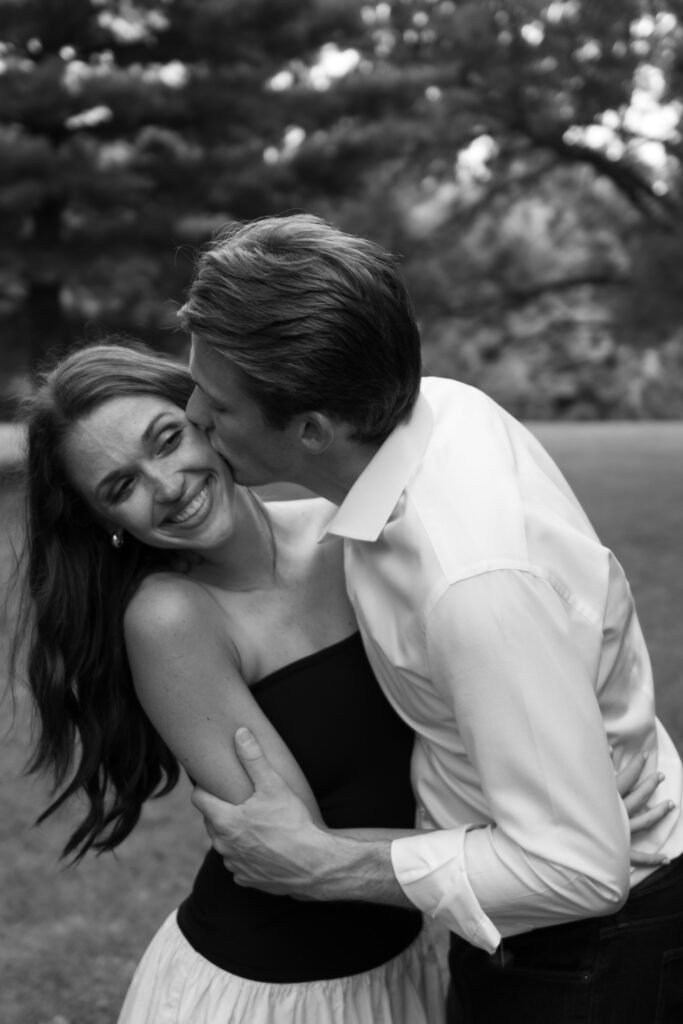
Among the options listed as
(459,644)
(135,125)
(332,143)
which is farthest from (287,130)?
(459,644)

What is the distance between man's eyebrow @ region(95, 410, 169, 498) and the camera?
7.34 feet

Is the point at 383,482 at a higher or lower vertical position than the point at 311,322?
lower

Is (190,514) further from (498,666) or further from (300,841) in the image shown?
(498,666)

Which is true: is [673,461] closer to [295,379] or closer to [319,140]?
[319,140]

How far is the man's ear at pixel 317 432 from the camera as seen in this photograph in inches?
80.4

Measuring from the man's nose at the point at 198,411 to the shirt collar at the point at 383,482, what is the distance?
0.33 meters

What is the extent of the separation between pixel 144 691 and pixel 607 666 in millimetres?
823

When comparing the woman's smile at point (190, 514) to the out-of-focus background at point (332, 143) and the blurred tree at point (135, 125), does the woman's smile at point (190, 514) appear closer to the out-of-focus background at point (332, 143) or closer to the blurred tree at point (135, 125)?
the out-of-focus background at point (332, 143)

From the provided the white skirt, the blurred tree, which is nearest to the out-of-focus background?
the blurred tree

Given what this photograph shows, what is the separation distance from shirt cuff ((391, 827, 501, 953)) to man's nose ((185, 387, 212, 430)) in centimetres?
81

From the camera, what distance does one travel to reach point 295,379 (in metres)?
1.99

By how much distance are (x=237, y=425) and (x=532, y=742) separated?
0.77 metres

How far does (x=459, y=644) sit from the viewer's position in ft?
5.72

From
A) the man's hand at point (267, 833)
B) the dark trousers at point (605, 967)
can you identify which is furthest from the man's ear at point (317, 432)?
the dark trousers at point (605, 967)
